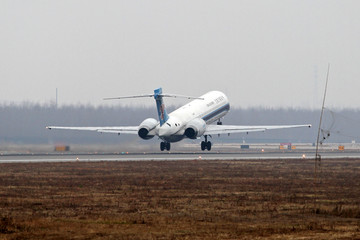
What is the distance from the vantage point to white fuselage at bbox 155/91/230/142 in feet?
283

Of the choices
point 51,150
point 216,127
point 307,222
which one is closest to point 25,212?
point 307,222

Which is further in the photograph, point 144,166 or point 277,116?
point 277,116

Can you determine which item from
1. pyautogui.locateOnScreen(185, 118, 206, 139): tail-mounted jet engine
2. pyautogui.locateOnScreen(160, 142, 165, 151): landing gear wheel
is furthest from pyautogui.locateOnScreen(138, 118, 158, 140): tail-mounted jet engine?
pyautogui.locateOnScreen(160, 142, 165, 151): landing gear wheel

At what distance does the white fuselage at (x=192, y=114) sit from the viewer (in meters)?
86.1

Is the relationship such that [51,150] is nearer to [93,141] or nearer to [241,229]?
[93,141]

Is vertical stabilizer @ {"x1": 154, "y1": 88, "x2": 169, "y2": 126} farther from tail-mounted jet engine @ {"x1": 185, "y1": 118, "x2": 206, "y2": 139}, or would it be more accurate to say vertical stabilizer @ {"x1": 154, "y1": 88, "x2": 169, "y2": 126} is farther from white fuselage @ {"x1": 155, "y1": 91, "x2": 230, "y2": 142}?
tail-mounted jet engine @ {"x1": 185, "y1": 118, "x2": 206, "y2": 139}

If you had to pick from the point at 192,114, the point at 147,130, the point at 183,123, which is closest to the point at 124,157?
the point at 147,130

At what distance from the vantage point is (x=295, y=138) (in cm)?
18112

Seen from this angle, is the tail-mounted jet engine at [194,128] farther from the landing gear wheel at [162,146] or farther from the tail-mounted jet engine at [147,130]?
the tail-mounted jet engine at [147,130]

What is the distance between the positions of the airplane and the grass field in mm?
25751

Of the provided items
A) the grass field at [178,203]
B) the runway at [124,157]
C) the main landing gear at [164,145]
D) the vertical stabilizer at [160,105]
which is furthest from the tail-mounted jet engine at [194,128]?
the grass field at [178,203]

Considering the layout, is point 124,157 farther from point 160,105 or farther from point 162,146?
point 162,146

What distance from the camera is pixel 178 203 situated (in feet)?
111

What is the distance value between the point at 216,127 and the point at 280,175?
43732 millimetres
